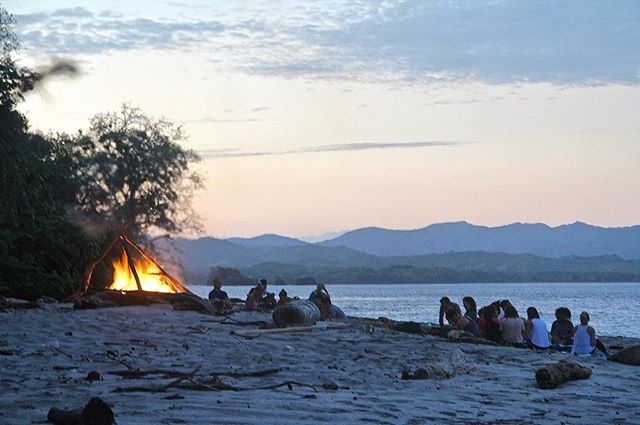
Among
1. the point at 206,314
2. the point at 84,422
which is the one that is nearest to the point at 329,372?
the point at 84,422

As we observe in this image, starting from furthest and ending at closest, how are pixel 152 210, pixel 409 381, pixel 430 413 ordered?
pixel 152 210, pixel 409 381, pixel 430 413

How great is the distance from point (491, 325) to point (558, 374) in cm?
799

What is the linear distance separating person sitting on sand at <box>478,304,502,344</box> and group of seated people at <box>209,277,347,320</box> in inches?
208

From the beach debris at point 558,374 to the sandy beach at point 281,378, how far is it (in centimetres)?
13

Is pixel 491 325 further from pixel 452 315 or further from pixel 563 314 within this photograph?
pixel 563 314

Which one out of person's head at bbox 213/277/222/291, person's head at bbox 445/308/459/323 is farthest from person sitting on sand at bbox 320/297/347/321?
person's head at bbox 445/308/459/323

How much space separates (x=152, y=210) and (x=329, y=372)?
39182 millimetres

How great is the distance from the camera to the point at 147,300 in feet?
70.0

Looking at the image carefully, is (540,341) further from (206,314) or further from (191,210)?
(191,210)

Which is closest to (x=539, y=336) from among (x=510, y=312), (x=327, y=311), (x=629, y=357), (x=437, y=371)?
(x=510, y=312)

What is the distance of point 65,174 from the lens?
2981 centimetres

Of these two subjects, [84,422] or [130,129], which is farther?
[130,129]

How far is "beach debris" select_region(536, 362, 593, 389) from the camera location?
1129 cm

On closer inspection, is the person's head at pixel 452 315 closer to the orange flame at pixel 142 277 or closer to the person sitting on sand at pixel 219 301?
the person sitting on sand at pixel 219 301
